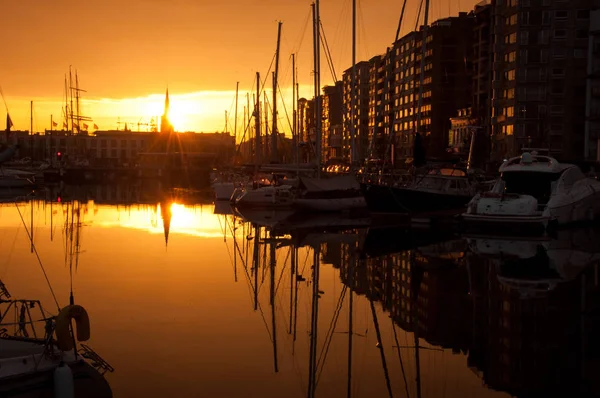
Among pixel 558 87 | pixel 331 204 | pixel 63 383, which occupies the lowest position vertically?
pixel 331 204

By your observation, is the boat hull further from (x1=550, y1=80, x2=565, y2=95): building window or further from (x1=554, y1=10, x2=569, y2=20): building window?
(x1=554, y1=10, x2=569, y2=20): building window

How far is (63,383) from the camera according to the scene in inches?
382

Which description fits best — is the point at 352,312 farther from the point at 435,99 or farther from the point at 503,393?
the point at 435,99

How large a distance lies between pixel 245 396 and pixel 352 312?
6897mm

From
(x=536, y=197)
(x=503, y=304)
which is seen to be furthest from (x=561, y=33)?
(x=503, y=304)

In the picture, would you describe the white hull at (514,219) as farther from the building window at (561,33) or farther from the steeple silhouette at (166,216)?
the building window at (561,33)

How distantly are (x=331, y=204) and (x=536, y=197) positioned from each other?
607 inches

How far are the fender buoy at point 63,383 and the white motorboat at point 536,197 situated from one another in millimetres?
29334

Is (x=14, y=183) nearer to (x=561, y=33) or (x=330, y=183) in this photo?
(x=330, y=183)

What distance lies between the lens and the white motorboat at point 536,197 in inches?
1437

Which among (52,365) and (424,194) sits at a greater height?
(424,194)

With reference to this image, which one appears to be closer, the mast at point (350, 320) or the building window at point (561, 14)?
the mast at point (350, 320)

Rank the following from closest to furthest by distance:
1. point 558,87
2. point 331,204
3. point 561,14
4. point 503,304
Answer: point 503,304
point 331,204
point 561,14
point 558,87

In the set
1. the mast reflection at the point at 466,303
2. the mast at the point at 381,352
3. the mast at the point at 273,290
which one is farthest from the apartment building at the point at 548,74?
the mast at the point at 381,352
